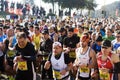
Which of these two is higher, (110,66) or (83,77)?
(110,66)

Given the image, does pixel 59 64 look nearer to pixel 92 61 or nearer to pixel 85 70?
pixel 85 70

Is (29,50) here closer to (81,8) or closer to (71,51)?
(71,51)

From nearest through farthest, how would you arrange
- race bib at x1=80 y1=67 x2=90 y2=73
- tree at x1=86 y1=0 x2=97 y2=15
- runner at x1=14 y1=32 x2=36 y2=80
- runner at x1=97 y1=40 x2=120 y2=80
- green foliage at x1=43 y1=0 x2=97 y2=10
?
runner at x1=97 y1=40 x2=120 y2=80 → runner at x1=14 y1=32 x2=36 y2=80 → race bib at x1=80 y1=67 x2=90 y2=73 → green foliage at x1=43 y1=0 x2=97 y2=10 → tree at x1=86 y1=0 x2=97 y2=15

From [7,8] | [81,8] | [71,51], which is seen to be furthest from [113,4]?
[71,51]

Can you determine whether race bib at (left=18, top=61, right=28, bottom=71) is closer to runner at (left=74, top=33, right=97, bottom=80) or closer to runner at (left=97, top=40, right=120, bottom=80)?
runner at (left=74, top=33, right=97, bottom=80)

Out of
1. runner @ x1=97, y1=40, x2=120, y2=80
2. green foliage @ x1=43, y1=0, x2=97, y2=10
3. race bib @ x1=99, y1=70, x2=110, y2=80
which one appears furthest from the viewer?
green foliage @ x1=43, y1=0, x2=97, y2=10

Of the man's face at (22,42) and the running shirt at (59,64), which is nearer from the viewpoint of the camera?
the man's face at (22,42)

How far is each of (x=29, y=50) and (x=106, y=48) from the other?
66.4 inches

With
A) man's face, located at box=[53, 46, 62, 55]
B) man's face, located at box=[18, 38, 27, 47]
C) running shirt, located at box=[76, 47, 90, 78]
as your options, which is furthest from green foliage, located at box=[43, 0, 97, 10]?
man's face, located at box=[18, 38, 27, 47]

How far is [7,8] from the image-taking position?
39594mm

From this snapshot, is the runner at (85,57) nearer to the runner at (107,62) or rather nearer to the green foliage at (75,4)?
the runner at (107,62)

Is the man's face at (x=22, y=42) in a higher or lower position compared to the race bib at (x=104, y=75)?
higher

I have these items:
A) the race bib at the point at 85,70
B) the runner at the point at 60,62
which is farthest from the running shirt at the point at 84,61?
the runner at the point at 60,62

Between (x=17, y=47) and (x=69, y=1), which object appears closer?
(x=17, y=47)
